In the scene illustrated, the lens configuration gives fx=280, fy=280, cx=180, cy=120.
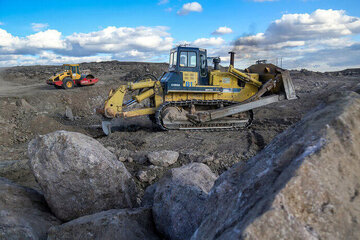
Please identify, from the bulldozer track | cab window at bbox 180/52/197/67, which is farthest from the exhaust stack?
cab window at bbox 180/52/197/67

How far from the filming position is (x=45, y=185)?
3.33m

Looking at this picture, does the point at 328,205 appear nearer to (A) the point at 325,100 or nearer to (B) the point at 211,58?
(A) the point at 325,100

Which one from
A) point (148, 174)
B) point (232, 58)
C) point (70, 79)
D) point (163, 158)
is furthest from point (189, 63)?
point (70, 79)

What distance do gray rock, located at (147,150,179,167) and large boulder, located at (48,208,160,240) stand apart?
3.59 metres

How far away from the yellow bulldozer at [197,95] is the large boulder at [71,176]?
21.6 ft

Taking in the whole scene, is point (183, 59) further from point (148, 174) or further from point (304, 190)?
point (304, 190)

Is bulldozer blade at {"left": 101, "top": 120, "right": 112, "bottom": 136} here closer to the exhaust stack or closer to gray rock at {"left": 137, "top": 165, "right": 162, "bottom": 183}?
gray rock at {"left": 137, "top": 165, "right": 162, "bottom": 183}

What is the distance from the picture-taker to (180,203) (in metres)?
2.73

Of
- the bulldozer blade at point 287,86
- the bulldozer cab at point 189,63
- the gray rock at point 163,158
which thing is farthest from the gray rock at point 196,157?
the bulldozer blade at point 287,86

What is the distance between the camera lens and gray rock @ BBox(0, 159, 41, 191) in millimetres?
5035

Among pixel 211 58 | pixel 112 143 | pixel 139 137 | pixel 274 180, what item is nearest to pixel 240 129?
pixel 211 58

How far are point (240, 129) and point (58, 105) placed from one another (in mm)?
10771

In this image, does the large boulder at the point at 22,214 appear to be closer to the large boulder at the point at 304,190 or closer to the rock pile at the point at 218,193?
the rock pile at the point at 218,193

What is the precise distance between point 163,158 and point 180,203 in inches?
150
